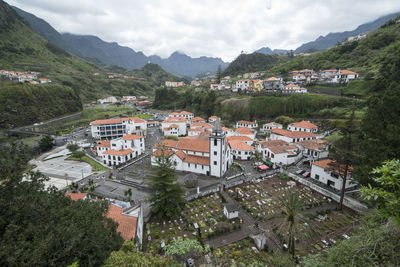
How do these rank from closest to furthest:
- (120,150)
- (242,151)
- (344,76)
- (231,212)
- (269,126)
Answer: (231,212), (242,151), (120,150), (269,126), (344,76)

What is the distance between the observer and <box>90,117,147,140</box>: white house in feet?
182

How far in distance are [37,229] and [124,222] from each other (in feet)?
29.1

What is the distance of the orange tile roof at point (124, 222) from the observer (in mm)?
14469

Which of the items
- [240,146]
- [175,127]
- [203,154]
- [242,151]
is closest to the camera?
[203,154]

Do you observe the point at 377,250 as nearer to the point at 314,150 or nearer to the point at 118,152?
the point at 314,150

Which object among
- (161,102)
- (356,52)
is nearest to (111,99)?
(161,102)

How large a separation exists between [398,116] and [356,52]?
93623 mm

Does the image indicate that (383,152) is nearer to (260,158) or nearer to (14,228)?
(260,158)

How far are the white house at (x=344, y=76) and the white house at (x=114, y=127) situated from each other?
249 ft

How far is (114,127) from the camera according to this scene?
57.5 metres

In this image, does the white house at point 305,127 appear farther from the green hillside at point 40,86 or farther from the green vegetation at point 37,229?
the green hillside at point 40,86

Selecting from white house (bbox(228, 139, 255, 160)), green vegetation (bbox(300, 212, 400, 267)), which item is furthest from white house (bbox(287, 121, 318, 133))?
green vegetation (bbox(300, 212, 400, 267))

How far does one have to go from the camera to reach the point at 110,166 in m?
37.3

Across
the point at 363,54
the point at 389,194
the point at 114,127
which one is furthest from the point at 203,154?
the point at 363,54
